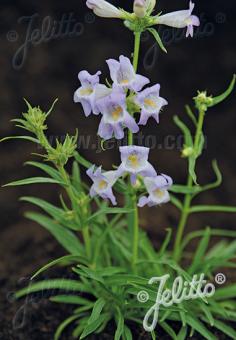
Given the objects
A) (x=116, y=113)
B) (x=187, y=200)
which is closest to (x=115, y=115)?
(x=116, y=113)

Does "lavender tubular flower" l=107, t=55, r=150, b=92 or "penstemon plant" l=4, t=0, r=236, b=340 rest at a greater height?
"lavender tubular flower" l=107, t=55, r=150, b=92

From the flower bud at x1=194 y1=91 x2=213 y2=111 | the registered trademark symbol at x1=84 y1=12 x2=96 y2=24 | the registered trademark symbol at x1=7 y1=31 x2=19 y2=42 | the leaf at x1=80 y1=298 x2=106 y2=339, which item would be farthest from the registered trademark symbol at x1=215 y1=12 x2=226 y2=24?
the leaf at x1=80 y1=298 x2=106 y2=339

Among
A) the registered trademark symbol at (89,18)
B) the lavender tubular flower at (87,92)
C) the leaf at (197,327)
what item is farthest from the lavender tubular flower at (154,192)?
the registered trademark symbol at (89,18)

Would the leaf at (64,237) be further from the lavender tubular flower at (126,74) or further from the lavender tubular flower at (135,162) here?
the lavender tubular flower at (126,74)

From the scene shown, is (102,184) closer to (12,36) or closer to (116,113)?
(116,113)

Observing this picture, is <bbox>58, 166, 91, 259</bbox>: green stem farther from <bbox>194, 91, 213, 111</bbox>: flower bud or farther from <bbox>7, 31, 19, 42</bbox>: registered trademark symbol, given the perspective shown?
<bbox>7, 31, 19, 42</bbox>: registered trademark symbol

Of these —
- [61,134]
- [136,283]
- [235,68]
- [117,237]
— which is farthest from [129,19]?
[235,68]
